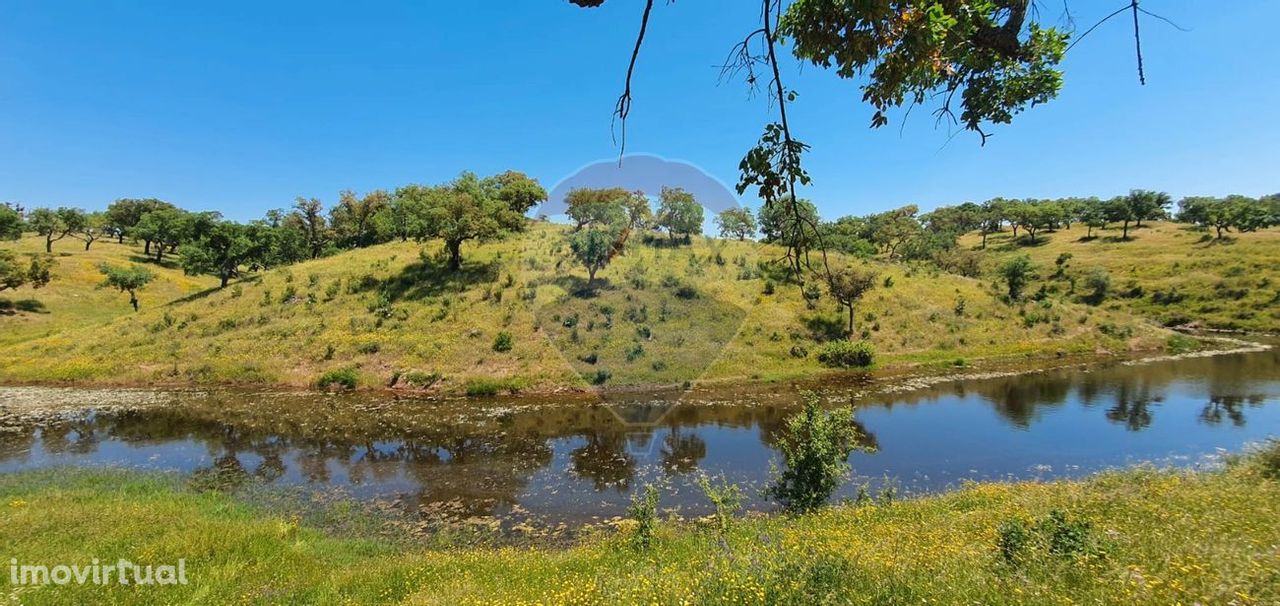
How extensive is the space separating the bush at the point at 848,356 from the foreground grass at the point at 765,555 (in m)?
23.0

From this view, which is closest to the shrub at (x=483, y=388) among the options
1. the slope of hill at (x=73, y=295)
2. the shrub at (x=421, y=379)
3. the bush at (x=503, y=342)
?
the shrub at (x=421, y=379)

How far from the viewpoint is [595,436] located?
23.8 metres

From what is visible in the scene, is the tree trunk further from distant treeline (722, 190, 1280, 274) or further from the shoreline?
A: distant treeline (722, 190, 1280, 274)

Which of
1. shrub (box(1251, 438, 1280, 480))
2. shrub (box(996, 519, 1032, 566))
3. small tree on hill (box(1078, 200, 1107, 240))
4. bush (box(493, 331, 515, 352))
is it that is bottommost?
shrub (box(1251, 438, 1280, 480))

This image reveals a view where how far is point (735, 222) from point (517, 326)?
1599 inches

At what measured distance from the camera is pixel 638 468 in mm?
19844

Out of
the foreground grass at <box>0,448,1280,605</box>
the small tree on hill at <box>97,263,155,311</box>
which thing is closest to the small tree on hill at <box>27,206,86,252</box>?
the small tree on hill at <box>97,263,155,311</box>

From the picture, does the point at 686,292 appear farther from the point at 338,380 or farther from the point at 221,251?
the point at 221,251

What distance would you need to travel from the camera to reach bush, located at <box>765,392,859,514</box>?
14.1m

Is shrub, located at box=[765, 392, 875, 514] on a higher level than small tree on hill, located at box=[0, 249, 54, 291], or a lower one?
lower

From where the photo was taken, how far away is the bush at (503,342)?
35.4 m

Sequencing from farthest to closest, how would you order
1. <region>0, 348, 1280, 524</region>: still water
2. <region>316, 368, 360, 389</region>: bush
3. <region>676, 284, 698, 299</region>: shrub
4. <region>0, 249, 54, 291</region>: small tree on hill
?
<region>0, 249, 54, 291</region>: small tree on hill
<region>676, 284, 698, 299</region>: shrub
<region>316, 368, 360, 389</region>: bush
<region>0, 348, 1280, 524</region>: still water

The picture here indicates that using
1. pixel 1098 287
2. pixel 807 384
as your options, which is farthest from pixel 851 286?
pixel 1098 287

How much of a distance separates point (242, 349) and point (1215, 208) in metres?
139
